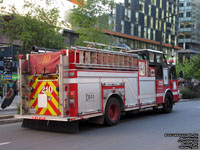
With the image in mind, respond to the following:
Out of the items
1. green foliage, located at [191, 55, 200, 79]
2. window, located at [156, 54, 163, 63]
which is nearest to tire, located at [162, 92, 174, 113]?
window, located at [156, 54, 163, 63]

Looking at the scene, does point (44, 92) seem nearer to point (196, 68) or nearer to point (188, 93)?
point (188, 93)

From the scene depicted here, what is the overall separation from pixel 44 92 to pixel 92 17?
13.8 m

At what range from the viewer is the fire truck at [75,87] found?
8.17 m

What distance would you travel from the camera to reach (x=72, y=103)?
26.8ft

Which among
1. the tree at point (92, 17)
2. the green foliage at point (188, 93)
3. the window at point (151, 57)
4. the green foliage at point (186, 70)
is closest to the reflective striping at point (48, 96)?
the window at point (151, 57)

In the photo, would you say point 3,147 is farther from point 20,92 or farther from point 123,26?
point 123,26

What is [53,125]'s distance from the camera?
347 inches

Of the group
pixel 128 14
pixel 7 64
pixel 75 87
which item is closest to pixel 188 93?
pixel 7 64

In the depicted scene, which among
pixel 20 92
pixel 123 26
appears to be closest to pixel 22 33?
pixel 20 92

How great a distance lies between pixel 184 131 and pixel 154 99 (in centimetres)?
367

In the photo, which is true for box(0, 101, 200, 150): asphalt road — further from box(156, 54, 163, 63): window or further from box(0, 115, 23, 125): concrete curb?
box(156, 54, 163, 63): window

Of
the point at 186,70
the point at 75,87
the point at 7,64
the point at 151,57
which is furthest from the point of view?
the point at 186,70

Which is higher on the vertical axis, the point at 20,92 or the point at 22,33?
the point at 22,33

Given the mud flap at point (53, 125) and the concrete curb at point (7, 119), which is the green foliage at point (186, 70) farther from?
the mud flap at point (53, 125)
